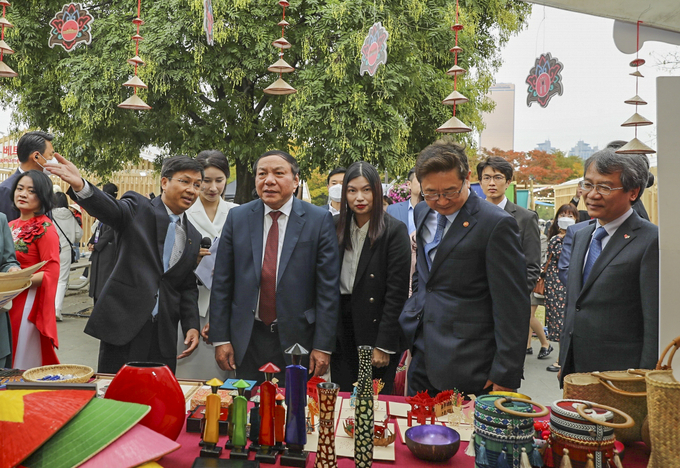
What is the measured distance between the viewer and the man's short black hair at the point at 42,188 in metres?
3.21

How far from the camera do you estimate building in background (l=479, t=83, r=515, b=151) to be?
12.4m

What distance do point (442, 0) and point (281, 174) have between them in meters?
9.06

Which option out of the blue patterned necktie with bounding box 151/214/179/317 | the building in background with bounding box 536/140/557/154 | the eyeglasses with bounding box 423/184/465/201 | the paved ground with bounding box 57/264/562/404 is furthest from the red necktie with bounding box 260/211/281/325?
the building in background with bounding box 536/140/557/154

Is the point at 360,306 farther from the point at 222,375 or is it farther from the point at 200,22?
the point at 200,22

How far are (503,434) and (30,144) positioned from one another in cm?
365

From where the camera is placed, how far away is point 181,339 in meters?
3.02

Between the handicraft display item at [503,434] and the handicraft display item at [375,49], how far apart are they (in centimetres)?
383

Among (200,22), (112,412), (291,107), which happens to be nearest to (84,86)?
(200,22)

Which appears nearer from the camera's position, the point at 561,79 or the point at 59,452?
the point at 59,452

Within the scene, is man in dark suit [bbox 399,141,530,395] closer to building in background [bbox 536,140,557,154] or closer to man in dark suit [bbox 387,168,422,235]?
man in dark suit [bbox 387,168,422,235]

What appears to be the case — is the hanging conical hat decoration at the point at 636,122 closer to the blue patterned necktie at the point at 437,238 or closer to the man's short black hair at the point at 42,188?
the blue patterned necktie at the point at 437,238

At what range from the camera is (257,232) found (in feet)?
8.64

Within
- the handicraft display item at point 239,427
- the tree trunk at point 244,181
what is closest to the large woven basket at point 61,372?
the handicraft display item at point 239,427

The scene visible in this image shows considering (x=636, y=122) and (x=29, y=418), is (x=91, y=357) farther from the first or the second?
(x=636, y=122)
